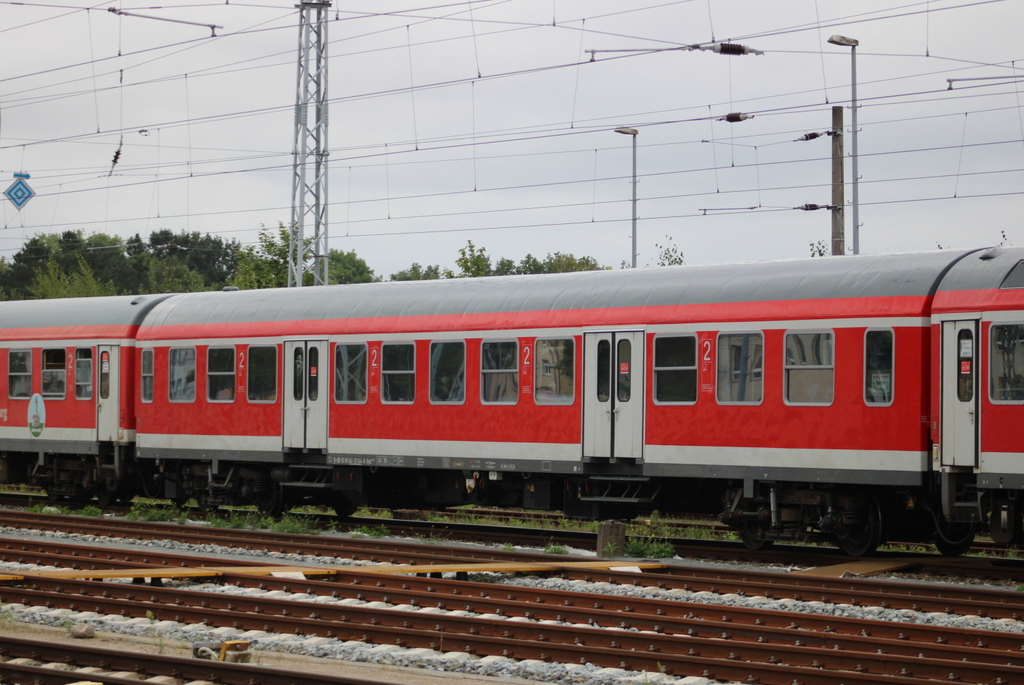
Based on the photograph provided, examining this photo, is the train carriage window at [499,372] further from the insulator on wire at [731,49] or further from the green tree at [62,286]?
the green tree at [62,286]

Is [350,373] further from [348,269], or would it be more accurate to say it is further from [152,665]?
[348,269]

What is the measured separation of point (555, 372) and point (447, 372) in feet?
6.04

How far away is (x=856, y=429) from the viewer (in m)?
14.4

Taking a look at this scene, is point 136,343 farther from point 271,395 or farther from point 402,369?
point 402,369

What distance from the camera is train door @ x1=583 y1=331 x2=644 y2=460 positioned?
16.2 m

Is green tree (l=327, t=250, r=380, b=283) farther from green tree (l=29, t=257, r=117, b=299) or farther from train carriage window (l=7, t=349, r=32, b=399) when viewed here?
train carriage window (l=7, t=349, r=32, b=399)

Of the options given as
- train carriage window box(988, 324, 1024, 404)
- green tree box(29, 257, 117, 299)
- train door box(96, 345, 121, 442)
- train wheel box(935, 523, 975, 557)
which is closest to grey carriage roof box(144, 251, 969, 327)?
train carriage window box(988, 324, 1024, 404)

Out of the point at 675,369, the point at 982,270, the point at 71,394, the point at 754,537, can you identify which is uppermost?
the point at 982,270

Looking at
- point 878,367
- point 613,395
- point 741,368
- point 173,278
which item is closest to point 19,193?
point 613,395

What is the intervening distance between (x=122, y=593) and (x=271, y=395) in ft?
25.9

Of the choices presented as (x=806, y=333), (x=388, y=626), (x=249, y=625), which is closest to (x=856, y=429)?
(x=806, y=333)

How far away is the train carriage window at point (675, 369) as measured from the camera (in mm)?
15758

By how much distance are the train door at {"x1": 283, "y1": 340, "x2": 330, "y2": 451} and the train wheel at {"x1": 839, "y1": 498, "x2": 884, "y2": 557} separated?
7.99 m

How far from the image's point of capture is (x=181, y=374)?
69.1 feet
